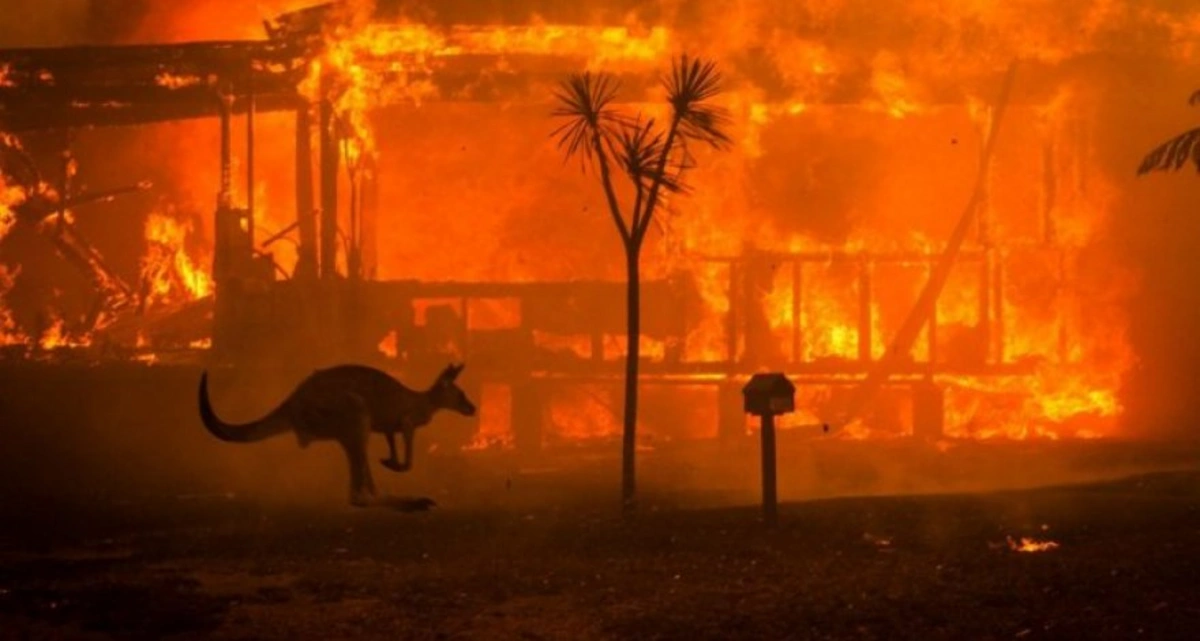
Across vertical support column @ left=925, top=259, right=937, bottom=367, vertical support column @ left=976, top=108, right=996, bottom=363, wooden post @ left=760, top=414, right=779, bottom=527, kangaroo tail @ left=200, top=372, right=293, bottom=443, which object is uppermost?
vertical support column @ left=976, top=108, right=996, bottom=363

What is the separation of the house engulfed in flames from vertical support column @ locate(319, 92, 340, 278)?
38mm

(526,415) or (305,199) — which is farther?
(305,199)

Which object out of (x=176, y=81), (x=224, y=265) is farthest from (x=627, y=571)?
A: (x=176, y=81)

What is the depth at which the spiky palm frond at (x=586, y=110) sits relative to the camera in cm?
1058

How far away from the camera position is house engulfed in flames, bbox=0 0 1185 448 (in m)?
17.4

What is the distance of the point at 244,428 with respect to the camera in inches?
420

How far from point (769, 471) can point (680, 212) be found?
9.75m

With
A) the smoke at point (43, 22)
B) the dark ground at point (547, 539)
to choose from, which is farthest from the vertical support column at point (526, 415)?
the smoke at point (43, 22)

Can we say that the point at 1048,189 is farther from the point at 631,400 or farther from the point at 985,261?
the point at 631,400

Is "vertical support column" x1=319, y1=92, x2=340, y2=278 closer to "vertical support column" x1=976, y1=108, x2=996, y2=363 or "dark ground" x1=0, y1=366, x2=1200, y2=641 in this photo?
"dark ground" x1=0, y1=366, x2=1200, y2=641

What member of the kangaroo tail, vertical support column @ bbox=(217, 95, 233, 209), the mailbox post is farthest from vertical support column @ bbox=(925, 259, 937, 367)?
the kangaroo tail

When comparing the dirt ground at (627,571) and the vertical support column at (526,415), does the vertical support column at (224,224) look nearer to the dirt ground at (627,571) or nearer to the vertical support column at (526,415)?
the vertical support column at (526,415)

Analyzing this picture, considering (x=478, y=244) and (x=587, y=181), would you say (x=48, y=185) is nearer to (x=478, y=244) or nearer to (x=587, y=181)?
(x=478, y=244)

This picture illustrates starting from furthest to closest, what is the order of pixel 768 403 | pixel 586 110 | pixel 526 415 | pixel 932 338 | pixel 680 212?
pixel 680 212, pixel 932 338, pixel 526 415, pixel 586 110, pixel 768 403
